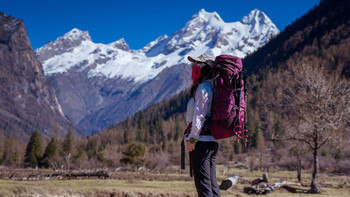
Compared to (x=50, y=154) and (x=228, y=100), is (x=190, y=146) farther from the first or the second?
(x=50, y=154)

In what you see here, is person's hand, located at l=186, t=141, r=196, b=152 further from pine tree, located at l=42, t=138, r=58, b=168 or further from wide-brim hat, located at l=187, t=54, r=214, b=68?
pine tree, located at l=42, t=138, r=58, b=168

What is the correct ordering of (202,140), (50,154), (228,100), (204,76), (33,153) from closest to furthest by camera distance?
(228,100) < (202,140) < (204,76) < (50,154) < (33,153)

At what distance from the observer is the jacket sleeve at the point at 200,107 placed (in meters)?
6.07

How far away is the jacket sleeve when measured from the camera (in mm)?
6070

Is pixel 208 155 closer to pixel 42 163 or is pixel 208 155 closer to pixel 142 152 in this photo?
pixel 142 152

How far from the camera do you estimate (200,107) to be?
6168 millimetres

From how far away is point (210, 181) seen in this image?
6395mm

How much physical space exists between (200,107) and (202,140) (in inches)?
26.0

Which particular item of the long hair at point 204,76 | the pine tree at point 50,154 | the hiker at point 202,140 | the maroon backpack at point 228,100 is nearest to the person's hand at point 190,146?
the hiker at point 202,140

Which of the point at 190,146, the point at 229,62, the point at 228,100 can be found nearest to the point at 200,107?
the point at 228,100

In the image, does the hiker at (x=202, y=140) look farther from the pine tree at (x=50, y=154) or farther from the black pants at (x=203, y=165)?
the pine tree at (x=50, y=154)

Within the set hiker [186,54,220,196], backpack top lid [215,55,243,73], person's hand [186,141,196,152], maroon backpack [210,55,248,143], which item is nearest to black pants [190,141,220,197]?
hiker [186,54,220,196]

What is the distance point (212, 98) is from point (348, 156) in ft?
277

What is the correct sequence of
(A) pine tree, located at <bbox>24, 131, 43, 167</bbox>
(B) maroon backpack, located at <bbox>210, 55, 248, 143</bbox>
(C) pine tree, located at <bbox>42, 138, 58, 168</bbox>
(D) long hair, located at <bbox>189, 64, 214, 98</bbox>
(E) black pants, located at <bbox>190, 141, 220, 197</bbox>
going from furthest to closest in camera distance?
(A) pine tree, located at <bbox>24, 131, 43, 167</bbox>, (C) pine tree, located at <bbox>42, 138, 58, 168</bbox>, (D) long hair, located at <bbox>189, 64, 214, 98</bbox>, (E) black pants, located at <bbox>190, 141, 220, 197</bbox>, (B) maroon backpack, located at <bbox>210, 55, 248, 143</bbox>
